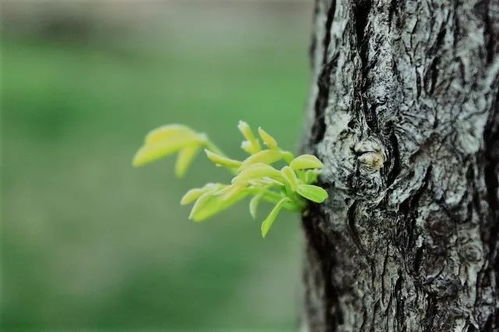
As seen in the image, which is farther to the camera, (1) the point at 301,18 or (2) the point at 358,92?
(1) the point at 301,18

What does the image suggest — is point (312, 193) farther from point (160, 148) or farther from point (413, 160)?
point (160, 148)

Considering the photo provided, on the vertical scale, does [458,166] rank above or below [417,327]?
above

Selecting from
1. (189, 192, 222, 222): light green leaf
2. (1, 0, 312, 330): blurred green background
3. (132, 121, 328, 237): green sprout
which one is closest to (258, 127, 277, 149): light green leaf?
(132, 121, 328, 237): green sprout

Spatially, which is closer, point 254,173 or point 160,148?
point 254,173

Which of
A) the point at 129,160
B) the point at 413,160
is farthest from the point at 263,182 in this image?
the point at 129,160

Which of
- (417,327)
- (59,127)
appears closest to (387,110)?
(417,327)

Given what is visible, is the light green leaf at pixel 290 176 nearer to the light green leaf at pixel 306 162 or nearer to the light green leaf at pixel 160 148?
the light green leaf at pixel 306 162

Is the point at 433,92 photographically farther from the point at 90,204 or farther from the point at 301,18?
the point at 301,18

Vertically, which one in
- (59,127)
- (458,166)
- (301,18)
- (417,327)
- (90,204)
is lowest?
(417,327)
